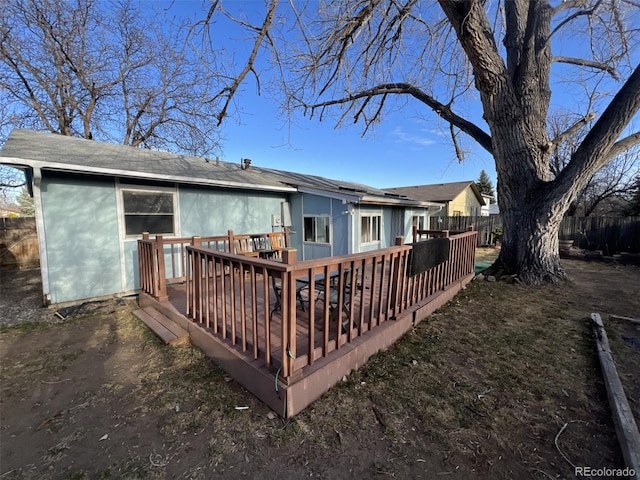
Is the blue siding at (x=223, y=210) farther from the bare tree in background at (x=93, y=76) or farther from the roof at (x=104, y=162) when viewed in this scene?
the bare tree in background at (x=93, y=76)

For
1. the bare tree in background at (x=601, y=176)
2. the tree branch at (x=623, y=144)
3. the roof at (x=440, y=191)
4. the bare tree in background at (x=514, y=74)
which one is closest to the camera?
the bare tree in background at (x=514, y=74)

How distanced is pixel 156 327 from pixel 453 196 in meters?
20.4

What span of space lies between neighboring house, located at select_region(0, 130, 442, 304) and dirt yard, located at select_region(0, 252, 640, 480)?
174 cm

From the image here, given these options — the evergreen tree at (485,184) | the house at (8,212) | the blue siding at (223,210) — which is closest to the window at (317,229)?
the blue siding at (223,210)

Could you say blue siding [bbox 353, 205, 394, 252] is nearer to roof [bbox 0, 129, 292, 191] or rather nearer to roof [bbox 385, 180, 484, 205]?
roof [bbox 0, 129, 292, 191]

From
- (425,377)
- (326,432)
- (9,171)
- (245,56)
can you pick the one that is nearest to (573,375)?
(425,377)

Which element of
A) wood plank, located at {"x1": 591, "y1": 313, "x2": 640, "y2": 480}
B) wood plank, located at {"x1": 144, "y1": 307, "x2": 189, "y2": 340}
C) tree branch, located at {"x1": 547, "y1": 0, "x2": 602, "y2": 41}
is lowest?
wood plank, located at {"x1": 591, "y1": 313, "x2": 640, "y2": 480}

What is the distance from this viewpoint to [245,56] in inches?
148

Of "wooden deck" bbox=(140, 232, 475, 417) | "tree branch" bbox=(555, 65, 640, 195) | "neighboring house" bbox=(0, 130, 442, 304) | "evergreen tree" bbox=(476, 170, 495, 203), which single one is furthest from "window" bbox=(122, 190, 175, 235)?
"evergreen tree" bbox=(476, 170, 495, 203)

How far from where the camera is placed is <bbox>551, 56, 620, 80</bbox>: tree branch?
6287 mm

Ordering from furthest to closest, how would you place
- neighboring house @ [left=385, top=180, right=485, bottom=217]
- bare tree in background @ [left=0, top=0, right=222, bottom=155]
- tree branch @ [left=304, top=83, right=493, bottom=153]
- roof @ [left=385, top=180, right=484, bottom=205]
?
roof @ [left=385, top=180, right=484, bottom=205], neighboring house @ [left=385, top=180, right=485, bottom=217], bare tree in background @ [left=0, top=0, right=222, bottom=155], tree branch @ [left=304, top=83, right=493, bottom=153]

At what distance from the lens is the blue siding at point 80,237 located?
4.75 m

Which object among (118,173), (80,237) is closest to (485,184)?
(118,173)

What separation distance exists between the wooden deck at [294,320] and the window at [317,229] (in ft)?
12.1
